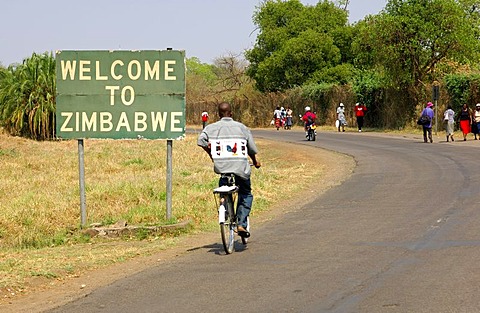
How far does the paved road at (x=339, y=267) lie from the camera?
7895mm

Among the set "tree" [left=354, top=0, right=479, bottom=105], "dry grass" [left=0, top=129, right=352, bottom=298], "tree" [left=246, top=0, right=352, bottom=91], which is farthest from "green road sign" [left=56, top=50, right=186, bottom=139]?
"tree" [left=246, top=0, right=352, bottom=91]

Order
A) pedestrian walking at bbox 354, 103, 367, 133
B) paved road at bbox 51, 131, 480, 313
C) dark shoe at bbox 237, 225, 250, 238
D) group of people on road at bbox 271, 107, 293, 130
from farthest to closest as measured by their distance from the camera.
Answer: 1. group of people on road at bbox 271, 107, 293, 130
2. pedestrian walking at bbox 354, 103, 367, 133
3. dark shoe at bbox 237, 225, 250, 238
4. paved road at bbox 51, 131, 480, 313

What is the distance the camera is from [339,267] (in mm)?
9562

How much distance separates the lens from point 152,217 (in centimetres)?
1523

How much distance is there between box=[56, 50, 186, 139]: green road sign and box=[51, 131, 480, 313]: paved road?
2592 mm

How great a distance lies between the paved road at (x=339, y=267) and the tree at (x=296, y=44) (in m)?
48.9

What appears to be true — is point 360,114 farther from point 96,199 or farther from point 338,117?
point 96,199

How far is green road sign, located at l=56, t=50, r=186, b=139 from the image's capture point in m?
14.1

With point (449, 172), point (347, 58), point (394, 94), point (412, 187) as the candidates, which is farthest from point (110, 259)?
point (347, 58)

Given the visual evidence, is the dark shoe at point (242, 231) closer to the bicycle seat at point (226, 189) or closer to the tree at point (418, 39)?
the bicycle seat at point (226, 189)

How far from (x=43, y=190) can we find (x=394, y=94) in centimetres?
3228

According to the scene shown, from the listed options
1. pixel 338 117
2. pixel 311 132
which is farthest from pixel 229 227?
pixel 338 117

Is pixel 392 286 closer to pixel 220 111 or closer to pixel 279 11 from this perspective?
pixel 220 111

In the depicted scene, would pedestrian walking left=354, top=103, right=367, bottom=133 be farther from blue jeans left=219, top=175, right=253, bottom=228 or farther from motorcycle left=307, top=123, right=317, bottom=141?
blue jeans left=219, top=175, right=253, bottom=228
